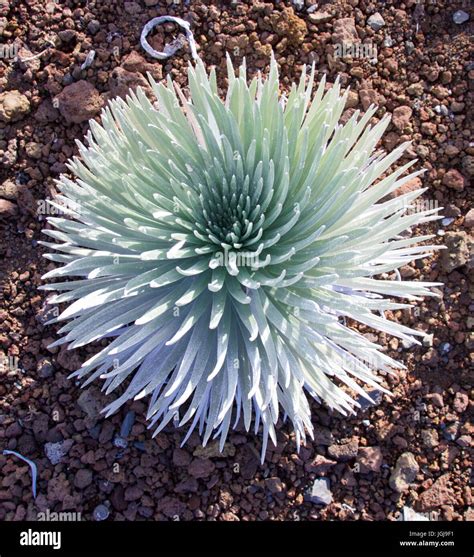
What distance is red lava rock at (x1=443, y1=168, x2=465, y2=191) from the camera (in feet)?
7.13

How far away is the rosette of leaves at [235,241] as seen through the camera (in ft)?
5.12

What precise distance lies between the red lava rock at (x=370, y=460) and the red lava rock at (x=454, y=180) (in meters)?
0.91

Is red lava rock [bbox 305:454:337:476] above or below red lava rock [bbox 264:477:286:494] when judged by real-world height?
above

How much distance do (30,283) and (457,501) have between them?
1529 millimetres

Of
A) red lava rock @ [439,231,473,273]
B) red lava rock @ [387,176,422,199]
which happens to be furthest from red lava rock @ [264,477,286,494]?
red lava rock @ [387,176,422,199]

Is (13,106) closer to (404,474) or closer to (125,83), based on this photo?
(125,83)

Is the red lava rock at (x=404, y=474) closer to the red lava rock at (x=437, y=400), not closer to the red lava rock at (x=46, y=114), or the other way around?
the red lava rock at (x=437, y=400)

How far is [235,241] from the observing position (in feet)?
5.34

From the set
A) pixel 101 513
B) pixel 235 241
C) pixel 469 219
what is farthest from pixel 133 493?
pixel 469 219

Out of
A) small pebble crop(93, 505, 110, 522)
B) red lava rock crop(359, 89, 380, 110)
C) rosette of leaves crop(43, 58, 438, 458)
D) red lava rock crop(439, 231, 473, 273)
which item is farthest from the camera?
red lava rock crop(359, 89, 380, 110)

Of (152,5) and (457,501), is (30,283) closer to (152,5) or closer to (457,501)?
(152,5)

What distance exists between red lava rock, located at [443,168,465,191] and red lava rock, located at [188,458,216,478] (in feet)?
3.95

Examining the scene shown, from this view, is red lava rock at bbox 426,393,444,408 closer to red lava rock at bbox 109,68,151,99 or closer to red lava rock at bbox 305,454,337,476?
red lava rock at bbox 305,454,337,476
